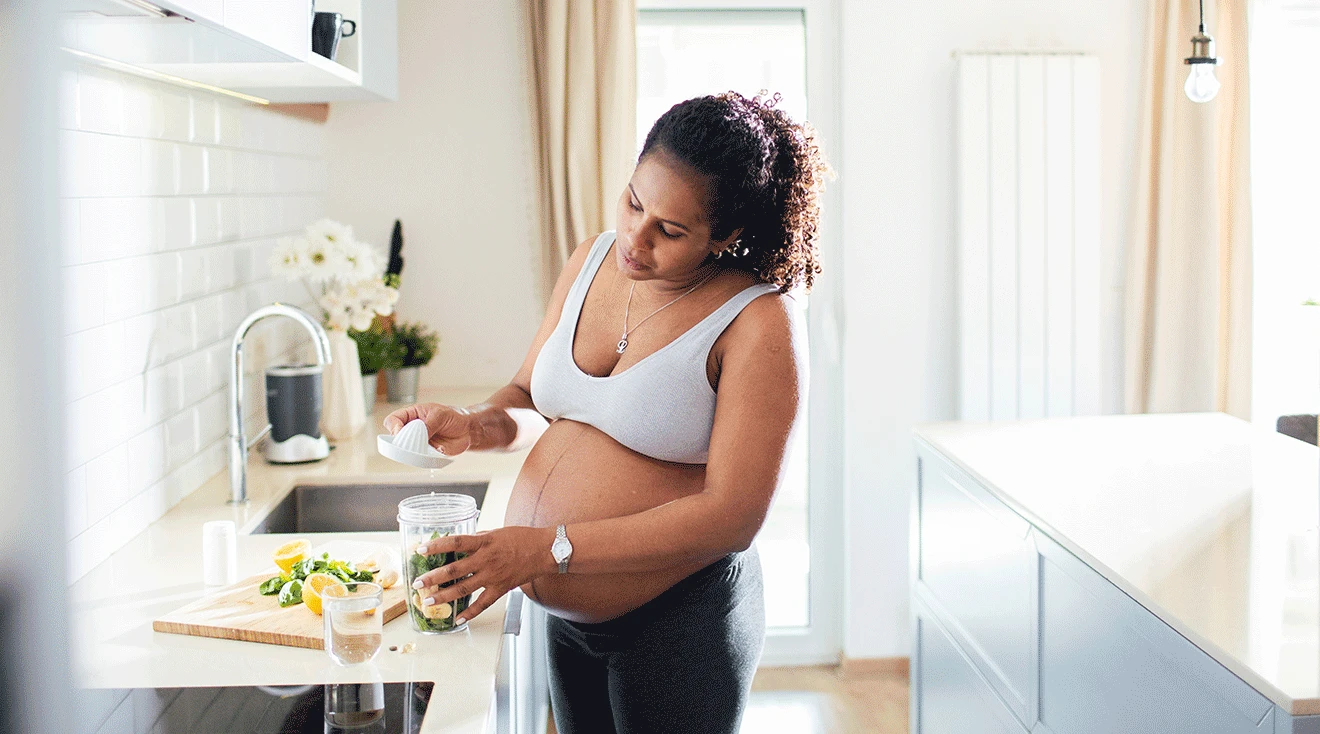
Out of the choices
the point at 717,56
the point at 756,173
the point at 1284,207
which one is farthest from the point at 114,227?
the point at 1284,207

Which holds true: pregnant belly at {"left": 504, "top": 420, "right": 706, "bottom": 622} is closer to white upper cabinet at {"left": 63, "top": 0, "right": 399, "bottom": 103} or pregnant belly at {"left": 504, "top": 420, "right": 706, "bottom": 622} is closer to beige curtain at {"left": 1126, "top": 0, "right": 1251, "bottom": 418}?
white upper cabinet at {"left": 63, "top": 0, "right": 399, "bottom": 103}

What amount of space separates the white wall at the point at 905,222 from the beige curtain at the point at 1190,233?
0.07 meters

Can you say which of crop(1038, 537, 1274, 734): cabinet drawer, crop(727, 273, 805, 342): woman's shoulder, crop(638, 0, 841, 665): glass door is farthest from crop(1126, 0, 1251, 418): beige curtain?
crop(727, 273, 805, 342): woman's shoulder

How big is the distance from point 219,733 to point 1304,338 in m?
3.22

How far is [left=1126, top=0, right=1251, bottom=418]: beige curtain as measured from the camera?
320 centimetres

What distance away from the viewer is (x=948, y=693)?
235 centimetres

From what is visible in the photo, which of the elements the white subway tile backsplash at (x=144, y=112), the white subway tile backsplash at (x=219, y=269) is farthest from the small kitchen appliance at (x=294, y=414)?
the white subway tile backsplash at (x=144, y=112)

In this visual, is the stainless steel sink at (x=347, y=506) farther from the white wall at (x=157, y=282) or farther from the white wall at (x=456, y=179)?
the white wall at (x=456, y=179)

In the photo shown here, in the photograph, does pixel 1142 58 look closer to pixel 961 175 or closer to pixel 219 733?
pixel 961 175

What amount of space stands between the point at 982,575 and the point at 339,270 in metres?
1.54

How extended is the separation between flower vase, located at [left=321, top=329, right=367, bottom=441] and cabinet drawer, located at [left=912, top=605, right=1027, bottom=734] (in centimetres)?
138

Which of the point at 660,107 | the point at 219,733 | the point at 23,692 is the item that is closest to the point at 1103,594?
the point at 219,733

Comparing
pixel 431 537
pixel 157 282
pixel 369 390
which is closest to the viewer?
pixel 431 537

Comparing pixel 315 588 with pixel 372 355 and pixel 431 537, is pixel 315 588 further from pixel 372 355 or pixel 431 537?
pixel 372 355
